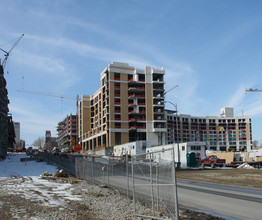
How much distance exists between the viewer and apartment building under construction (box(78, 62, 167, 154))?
9625 centimetres

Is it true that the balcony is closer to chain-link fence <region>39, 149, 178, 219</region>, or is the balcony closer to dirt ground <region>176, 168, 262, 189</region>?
dirt ground <region>176, 168, 262, 189</region>

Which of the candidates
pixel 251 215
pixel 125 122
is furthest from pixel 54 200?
pixel 125 122

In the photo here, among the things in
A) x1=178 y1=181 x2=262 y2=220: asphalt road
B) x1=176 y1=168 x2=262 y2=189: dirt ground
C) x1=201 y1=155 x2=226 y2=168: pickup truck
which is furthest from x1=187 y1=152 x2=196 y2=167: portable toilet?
x1=178 y1=181 x2=262 y2=220: asphalt road

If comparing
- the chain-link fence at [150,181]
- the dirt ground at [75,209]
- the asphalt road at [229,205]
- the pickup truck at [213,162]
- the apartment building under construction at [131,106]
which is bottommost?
the pickup truck at [213,162]

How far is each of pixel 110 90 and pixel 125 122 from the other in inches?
470

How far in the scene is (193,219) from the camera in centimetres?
911

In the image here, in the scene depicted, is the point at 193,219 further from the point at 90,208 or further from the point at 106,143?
the point at 106,143

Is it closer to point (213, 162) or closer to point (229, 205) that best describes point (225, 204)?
point (229, 205)

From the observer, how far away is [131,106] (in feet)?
323

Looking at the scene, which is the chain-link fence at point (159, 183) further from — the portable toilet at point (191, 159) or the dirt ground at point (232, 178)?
the portable toilet at point (191, 159)

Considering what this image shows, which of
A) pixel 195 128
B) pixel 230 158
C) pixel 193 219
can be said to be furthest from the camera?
pixel 195 128

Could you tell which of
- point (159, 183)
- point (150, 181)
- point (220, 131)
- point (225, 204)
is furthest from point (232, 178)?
point (220, 131)

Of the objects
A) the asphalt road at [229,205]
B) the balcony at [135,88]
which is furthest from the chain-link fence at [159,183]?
the balcony at [135,88]

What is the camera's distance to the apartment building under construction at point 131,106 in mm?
96250
